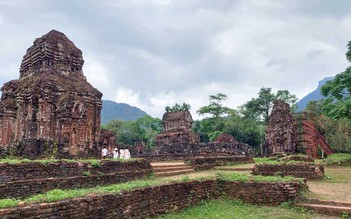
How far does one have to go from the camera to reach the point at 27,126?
56.2ft

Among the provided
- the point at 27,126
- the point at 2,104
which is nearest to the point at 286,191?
the point at 27,126

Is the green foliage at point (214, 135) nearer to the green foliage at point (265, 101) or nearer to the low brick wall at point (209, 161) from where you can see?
the green foliage at point (265, 101)

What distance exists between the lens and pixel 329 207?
779 centimetres

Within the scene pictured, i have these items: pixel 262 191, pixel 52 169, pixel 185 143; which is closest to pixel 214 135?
pixel 185 143

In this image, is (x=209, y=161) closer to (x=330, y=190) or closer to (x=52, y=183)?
(x=330, y=190)

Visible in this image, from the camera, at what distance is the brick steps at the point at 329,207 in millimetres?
7502

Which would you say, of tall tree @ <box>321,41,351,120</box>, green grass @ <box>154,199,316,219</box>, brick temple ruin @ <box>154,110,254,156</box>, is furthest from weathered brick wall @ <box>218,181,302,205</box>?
brick temple ruin @ <box>154,110,254,156</box>

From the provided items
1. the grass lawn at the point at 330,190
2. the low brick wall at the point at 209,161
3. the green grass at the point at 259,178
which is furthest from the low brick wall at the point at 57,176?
the grass lawn at the point at 330,190

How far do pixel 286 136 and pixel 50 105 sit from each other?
17780 millimetres

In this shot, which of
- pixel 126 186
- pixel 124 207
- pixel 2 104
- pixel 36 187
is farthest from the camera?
pixel 2 104

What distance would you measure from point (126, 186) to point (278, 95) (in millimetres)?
49308

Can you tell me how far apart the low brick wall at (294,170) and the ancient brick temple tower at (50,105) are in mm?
10187

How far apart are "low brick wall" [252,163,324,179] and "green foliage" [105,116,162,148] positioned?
50273 millimetres

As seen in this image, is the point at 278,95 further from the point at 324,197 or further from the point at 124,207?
the point at 124,207
